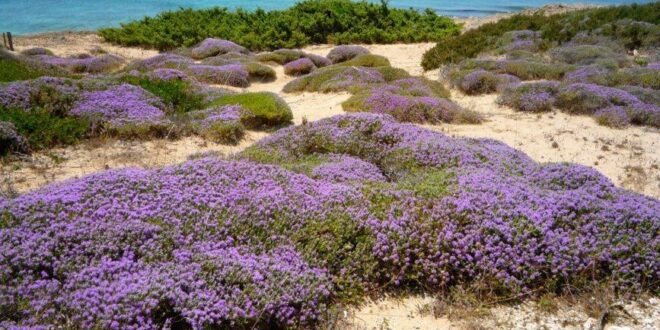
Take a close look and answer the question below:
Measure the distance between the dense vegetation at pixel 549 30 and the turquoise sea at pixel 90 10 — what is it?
2737 centimetres

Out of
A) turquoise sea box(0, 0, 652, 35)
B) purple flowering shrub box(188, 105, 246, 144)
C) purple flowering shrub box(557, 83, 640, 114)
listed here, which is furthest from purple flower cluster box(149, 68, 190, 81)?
turquoise sea box(0, 0, 652, 35)

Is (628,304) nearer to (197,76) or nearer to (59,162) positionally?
(59,162)

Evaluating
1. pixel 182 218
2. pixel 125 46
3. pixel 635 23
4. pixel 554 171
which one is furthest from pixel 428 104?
pixel 125 46

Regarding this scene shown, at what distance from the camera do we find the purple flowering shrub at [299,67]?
20.4 meters

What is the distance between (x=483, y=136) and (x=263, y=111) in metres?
5.30

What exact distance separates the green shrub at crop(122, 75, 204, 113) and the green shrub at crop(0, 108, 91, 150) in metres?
2.72

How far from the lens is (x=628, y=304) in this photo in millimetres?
5457

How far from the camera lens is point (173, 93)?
13242 mm

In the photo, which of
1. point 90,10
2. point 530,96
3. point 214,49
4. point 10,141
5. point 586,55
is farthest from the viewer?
point 90,10

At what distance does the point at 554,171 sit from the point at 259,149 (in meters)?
4.73

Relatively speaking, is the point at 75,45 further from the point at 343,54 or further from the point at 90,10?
the point at 90,10

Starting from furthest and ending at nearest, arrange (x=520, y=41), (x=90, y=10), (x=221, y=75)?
(x=90, y=10), (x=520, y=41), (x=221, y=75)

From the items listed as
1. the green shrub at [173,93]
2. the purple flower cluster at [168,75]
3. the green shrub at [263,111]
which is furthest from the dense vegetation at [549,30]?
the green shrub at [173,93]

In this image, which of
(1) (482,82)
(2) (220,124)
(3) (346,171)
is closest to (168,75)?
(2) (220,124)
